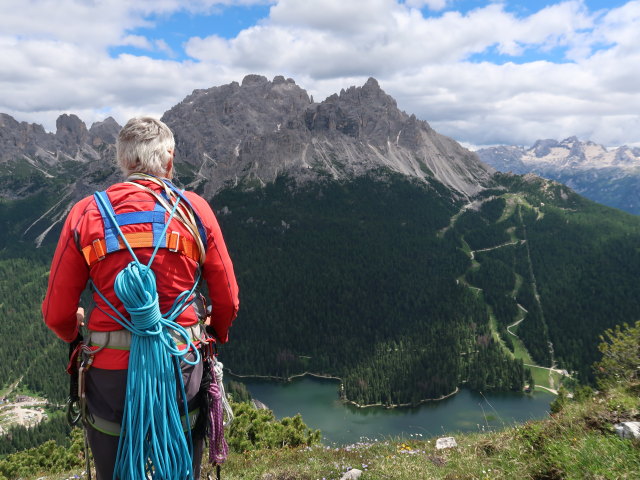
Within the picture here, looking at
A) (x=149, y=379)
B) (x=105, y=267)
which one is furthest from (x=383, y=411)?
(x=105, y=267)

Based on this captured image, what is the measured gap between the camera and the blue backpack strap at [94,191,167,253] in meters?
4.00

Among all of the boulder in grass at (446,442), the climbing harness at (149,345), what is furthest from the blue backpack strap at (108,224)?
the boulder in grass at (446,442)

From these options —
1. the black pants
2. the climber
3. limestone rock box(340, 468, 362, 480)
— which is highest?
the climber

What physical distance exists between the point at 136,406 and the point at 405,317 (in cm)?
17153

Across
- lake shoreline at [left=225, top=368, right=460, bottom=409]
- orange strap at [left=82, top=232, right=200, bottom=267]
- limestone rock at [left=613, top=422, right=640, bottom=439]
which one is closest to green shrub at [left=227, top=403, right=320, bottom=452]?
limestone rock at [left=613, top=422, right=640, bottom=439]

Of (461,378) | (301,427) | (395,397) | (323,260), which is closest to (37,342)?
(323,260)

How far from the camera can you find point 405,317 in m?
169

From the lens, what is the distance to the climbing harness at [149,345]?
13.1 feet

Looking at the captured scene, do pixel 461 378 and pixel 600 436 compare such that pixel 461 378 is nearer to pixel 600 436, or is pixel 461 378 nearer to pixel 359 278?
pixel 359 278

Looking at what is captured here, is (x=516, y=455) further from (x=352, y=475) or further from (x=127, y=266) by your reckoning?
(x=127, y=266)

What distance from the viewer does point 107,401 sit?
4.14 metres

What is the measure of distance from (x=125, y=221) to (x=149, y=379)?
160 centimetres

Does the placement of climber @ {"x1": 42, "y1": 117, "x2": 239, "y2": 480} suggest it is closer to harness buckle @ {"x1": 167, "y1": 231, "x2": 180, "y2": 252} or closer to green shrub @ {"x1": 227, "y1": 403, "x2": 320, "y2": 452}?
harness buckle @ {"x1": 167, "y1": 231, "x2": 180, "y2": 252}

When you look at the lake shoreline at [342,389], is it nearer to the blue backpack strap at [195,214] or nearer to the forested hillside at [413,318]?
the forested hillside at [413,318]
